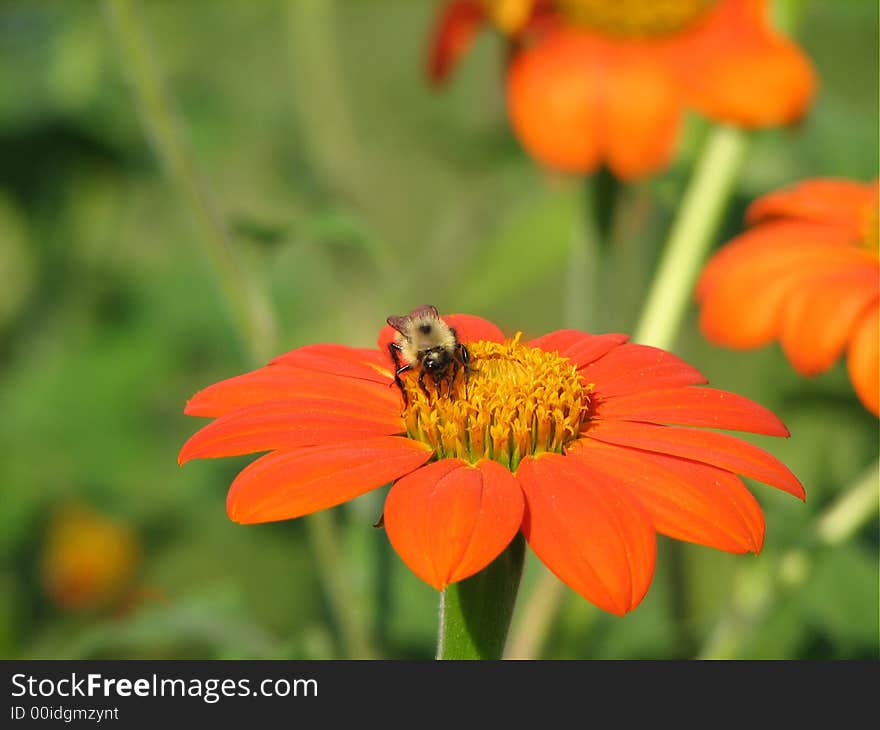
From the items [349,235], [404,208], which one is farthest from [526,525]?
[404,208]

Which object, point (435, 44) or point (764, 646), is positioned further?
point (435, 44)

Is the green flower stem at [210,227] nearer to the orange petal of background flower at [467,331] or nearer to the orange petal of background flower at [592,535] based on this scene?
the orange petal of background flower at [467,331]

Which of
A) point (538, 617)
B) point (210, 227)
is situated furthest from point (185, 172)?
point (538, 617)

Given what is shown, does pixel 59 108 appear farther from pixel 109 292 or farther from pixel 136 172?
pixel 109 292

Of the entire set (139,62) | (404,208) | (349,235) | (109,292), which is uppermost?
(404,208)

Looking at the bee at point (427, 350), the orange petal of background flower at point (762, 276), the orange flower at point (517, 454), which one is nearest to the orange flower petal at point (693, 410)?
the orange flower at point (517, 454)

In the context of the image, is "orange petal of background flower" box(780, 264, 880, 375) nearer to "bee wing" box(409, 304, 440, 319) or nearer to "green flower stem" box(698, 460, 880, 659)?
"green flower stem" box(698, 460, 880, 659)

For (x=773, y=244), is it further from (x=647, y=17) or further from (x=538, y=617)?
(x=647, y=17)
